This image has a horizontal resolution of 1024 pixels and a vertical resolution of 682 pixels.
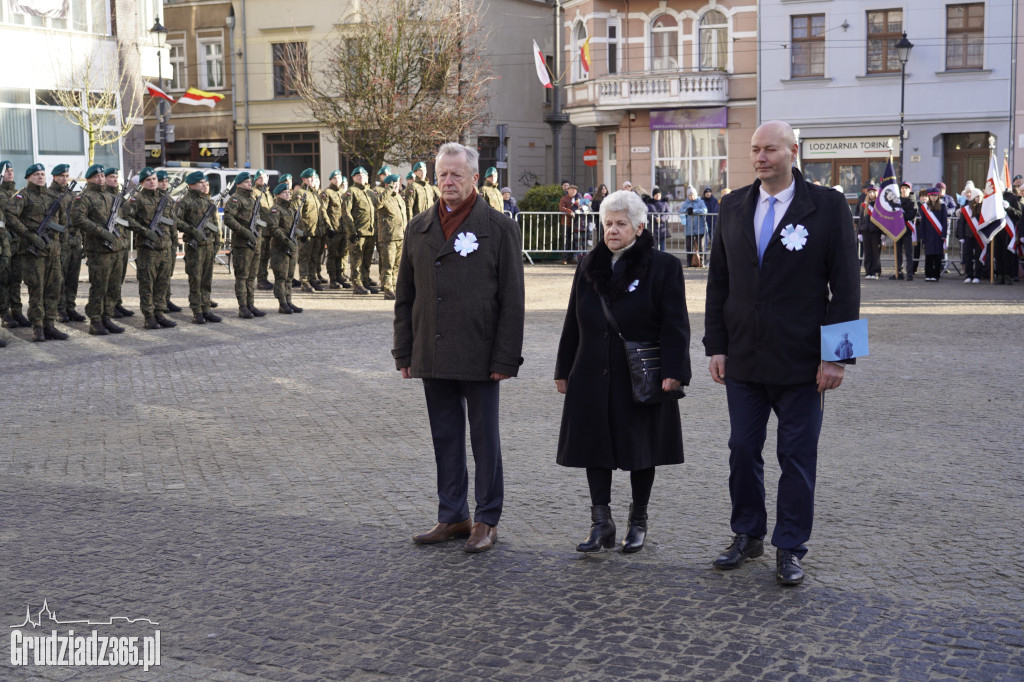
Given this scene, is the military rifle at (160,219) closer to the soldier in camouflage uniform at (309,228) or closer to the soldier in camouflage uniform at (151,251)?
the soldier in camouflage uniform at (151,251)

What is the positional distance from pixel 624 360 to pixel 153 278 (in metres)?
11.7

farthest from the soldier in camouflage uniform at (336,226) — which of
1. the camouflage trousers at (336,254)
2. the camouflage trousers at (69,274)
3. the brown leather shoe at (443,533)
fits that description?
the brown leather shoe at (443,533)

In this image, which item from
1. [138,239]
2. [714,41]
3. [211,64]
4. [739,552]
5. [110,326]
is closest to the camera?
[739,552]

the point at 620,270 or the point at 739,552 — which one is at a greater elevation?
the point at 620,270

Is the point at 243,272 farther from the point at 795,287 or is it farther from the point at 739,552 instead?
the point at 795,287

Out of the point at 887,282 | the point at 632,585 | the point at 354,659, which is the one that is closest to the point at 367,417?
the point at 632,585

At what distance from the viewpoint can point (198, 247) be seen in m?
17.1

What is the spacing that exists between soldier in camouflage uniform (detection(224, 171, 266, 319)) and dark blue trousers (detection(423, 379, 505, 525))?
11.7 m

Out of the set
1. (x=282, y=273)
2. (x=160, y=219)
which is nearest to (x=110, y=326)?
(x=160, y=219)

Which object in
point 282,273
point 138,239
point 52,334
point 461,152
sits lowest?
point 52,334

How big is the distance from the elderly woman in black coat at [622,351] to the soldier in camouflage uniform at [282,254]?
1291cm

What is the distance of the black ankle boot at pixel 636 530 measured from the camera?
A: 20.2ft

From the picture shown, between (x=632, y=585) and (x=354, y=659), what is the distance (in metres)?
1.44

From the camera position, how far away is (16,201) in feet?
49.9
